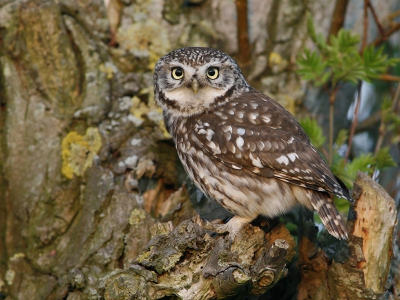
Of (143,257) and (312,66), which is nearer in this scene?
(143,257)

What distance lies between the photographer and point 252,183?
133 inches

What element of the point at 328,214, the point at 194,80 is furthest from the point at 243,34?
the point at 328,214

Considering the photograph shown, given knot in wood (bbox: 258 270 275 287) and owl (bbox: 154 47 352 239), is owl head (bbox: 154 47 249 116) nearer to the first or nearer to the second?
owl (bbox: 154 47 352 239)

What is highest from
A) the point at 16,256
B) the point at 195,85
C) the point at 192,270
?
the point at 195,85

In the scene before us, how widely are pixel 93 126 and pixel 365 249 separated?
2176mm

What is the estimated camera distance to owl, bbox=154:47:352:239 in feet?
10.9

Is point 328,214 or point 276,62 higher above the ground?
point 276,62

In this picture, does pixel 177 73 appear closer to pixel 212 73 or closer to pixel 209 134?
pixel 212 73

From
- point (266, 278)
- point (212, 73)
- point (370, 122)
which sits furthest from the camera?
point (370, 122)

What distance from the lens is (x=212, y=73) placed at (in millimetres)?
3689

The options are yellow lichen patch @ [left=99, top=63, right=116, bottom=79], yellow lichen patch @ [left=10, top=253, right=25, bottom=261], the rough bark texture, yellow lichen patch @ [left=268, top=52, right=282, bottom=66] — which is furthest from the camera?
yellow lichen patch @ [left=268, top=52, right=282, bottom=66]

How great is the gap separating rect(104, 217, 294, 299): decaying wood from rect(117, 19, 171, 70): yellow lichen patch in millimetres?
1932

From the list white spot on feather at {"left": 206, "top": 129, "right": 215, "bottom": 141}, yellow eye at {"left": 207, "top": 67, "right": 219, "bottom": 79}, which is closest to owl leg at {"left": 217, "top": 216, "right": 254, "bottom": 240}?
white spot on feather at {"left": 206, "top": 129, "right": 215, "bottom": 141}

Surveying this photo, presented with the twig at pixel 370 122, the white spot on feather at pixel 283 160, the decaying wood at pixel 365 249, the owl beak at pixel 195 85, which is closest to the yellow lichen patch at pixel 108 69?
the owl beak at pixel 195 85
